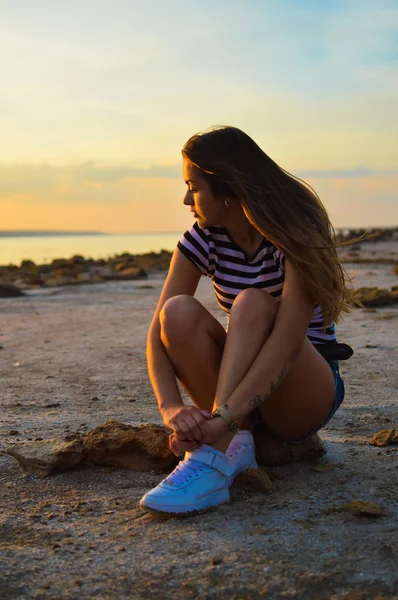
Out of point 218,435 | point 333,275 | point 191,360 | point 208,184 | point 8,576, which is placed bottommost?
point 8,576

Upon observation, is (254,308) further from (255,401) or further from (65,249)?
(65,249)

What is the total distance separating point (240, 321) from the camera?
243 centimetres

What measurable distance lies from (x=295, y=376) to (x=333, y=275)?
1.15 feet

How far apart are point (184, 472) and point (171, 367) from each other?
396mm

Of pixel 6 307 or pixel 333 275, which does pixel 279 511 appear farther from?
pixel 6 307

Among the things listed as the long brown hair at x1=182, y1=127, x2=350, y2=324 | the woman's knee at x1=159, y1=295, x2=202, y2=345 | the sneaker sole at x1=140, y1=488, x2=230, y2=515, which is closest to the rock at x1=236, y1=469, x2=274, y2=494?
the sneaker sole at x1=140, y1=488, x2=230, y2=515

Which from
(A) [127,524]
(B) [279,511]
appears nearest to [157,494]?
(A) [127,524]

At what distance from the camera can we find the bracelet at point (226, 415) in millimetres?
2367

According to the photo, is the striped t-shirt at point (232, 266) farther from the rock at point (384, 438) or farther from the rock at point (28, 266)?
the rock at point (28, 266)

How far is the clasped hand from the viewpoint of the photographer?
2.33m

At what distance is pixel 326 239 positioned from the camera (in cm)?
259

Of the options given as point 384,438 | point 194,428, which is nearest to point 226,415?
point 194,428

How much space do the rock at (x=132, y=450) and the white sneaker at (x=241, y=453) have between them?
28 centimetres

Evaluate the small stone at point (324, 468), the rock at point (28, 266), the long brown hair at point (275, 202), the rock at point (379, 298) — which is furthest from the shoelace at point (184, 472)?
the rock at point (28, 266)
